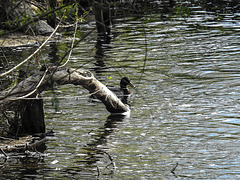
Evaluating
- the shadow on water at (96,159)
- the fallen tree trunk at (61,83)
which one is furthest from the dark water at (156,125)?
the fallen tree trunk at (61,83)

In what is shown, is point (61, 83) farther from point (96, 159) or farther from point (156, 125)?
point (156, 125)

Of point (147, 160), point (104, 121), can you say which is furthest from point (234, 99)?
point (147, 160)

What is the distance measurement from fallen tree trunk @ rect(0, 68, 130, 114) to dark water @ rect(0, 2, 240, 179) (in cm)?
46

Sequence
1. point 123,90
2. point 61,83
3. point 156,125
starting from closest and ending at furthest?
1. point 61,83
2. point 156,125
3. point 123,90

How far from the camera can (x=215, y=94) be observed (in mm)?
14078

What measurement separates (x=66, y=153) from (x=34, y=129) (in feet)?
4.05

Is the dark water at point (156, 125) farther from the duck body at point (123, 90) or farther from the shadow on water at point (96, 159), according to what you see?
the duck body at point (123, 90)

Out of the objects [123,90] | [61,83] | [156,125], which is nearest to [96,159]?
[61,83]

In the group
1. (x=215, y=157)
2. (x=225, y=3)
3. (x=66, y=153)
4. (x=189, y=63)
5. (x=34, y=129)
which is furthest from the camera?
(x=225, y=3)

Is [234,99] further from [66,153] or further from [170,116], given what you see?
[66,153]

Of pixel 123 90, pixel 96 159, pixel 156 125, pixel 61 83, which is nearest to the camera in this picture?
pixel 96 159

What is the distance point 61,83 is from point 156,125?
9.13 ft

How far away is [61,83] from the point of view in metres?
10.2

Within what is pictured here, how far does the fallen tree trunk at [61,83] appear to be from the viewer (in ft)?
30.4
